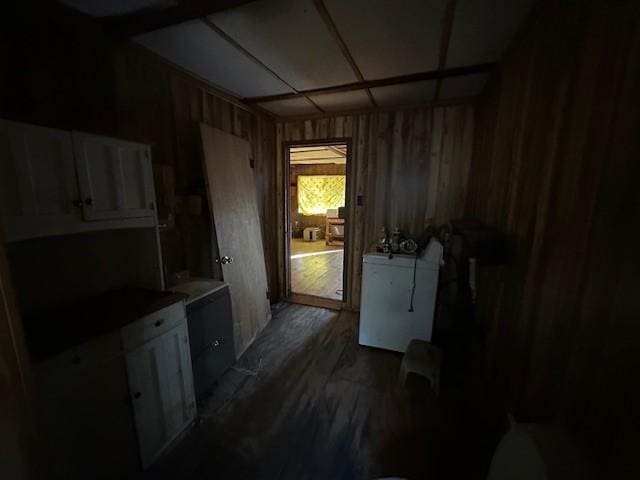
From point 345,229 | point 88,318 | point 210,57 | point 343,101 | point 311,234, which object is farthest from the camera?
point 311,234

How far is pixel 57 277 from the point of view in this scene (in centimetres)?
134

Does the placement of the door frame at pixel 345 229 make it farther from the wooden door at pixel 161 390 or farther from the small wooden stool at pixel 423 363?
the wooden door at pixel 161 390

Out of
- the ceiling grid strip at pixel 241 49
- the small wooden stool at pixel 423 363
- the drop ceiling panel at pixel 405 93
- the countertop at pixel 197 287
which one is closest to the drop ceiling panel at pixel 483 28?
the drop ceiling panel at pixel 405 93

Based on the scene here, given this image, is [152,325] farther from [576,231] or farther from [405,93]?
[405,93]

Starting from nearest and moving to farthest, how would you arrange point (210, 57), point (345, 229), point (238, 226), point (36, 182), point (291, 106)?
point (36, 182) → point (210, 57) → point (238, 226) → point (291, 106) → point (345, 229)

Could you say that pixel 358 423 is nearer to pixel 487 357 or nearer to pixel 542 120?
pixel 487 357

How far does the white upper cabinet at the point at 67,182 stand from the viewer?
991 mm

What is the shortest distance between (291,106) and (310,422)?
2.87m

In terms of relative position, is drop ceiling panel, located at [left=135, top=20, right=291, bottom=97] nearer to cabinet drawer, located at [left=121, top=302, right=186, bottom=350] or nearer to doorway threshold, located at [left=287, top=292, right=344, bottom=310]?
cabinet drawer, located at [left=121, top=302, right=186, bottom=350]

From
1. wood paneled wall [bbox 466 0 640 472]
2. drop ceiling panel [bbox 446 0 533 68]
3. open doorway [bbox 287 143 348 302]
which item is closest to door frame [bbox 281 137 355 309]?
drop ceiling panel [bbox 446 0 533 68]

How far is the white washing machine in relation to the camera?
7.15 feet

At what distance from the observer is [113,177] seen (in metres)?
1.32

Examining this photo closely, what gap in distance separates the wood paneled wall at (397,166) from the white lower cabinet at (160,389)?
185 centimetres

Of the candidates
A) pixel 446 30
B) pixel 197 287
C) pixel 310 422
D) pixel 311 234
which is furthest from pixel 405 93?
pixel 311 234
